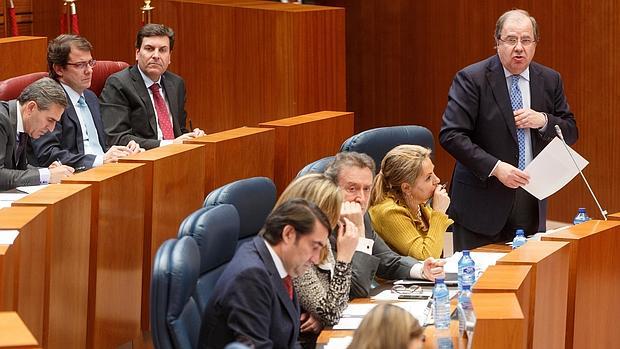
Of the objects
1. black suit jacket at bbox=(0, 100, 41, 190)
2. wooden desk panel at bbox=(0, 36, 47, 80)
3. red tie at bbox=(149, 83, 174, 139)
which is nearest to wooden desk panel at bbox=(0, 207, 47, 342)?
black suit jacket at bbox=(0, 100, 41, 190)

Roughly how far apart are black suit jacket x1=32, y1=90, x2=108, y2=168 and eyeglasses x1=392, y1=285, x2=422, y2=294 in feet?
6.43

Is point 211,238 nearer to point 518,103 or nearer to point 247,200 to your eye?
point 247,200

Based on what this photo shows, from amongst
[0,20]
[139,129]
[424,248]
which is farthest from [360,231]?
[0,20]

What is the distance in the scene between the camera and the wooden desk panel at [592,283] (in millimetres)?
4465

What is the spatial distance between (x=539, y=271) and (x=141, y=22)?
5085mm

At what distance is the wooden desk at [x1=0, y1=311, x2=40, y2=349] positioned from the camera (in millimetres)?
2789

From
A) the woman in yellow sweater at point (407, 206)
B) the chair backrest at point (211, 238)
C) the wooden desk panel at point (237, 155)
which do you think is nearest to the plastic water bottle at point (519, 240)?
the woman in yellow sweater at point (407, 206)

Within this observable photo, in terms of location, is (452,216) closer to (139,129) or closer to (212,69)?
(139,129)

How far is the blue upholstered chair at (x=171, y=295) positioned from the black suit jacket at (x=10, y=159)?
76.3 inches

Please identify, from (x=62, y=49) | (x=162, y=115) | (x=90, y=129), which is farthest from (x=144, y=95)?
(x=62, y=49)

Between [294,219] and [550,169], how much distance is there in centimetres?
205

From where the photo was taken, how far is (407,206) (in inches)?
199

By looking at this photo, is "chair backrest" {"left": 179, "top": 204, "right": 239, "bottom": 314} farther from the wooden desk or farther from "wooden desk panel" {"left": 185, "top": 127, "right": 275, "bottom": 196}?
"wooden desk panel" {"left": 185, "top": 127, "right": 275, "bottom": 196}

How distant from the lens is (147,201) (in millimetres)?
5023
